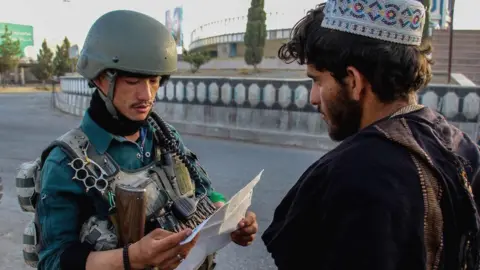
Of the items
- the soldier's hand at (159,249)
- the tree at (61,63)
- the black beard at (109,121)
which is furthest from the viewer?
the tree at (61,63)

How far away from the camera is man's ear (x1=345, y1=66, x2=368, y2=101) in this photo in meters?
1.24

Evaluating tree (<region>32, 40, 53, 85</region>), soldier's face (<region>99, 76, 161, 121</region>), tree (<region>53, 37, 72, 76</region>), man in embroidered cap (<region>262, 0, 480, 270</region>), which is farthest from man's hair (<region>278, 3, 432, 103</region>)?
tree (<region>32, 40, 53, 85</region>)

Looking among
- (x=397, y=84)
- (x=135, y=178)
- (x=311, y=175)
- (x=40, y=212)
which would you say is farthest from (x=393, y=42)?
(x=40, y=212)

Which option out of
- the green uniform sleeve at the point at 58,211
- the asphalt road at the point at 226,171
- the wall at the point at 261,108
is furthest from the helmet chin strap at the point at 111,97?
the wall at the point at 261,108

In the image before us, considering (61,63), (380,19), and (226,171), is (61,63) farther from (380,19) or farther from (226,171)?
(380,19)

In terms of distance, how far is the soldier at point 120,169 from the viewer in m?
1.59

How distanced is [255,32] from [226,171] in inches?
802

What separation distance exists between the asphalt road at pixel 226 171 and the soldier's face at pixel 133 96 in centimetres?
234

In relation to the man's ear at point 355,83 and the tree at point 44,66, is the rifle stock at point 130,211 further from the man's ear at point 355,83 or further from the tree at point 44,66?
the tree at point 44,66

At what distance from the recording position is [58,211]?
1.63 meters

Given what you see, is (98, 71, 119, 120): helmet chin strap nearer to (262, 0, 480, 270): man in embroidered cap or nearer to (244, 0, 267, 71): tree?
(262, 0, 480, 270): man in embroidered cap

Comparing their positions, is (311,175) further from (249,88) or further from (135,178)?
(249,88)

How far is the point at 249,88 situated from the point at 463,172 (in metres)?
9.16

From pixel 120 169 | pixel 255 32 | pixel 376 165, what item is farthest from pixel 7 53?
pixel 376 165
